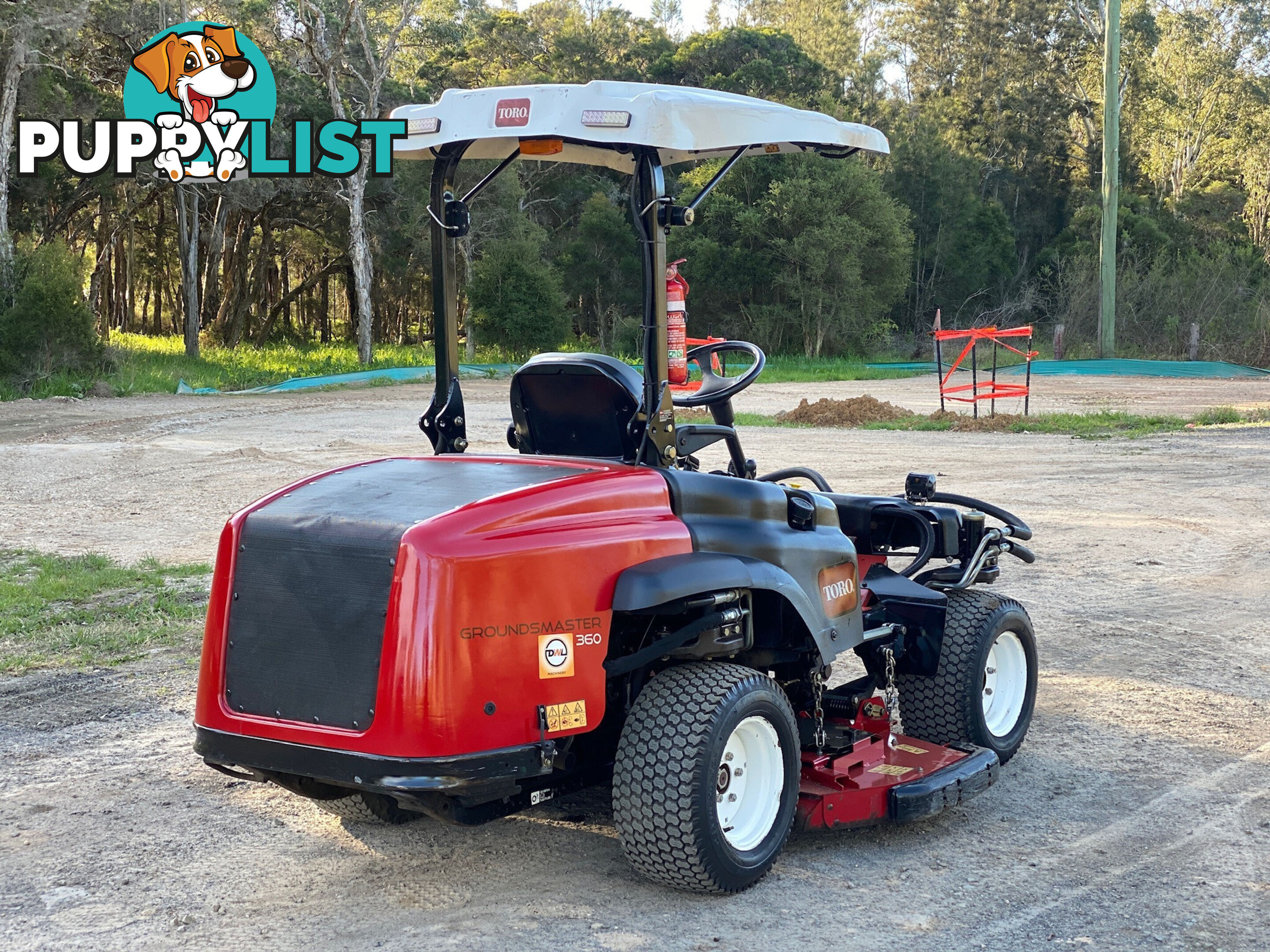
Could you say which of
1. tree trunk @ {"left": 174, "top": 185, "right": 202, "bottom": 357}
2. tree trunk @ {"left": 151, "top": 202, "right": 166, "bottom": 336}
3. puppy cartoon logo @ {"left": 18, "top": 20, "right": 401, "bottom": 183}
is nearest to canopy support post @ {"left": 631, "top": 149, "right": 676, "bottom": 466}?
puppy cartoon logo @ {"left": 18, "top": 20, "right": 401, "bottom": 183}

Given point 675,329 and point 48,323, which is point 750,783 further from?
point 48,323

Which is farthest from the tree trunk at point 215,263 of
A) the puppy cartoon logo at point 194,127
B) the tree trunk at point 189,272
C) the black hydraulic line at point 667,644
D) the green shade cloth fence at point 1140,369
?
the black hydraulic line at point 667,644

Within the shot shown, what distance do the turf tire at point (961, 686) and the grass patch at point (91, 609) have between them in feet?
13.0

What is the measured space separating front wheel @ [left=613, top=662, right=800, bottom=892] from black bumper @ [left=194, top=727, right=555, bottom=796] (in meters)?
0.30

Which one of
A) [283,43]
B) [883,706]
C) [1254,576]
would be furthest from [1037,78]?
[883,706]

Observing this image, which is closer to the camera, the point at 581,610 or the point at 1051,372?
the point at 581,610

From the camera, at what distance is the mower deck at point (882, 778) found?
4.20 meters

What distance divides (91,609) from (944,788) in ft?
18.0

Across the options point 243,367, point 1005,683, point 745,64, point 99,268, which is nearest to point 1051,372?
point 243,367

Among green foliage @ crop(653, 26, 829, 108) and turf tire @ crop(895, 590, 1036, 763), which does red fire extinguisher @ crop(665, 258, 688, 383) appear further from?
green foliage @ crop(653, 26, 829, 108)

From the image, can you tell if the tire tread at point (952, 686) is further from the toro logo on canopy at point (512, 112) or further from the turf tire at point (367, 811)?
the toro logo on canopy at point (512, 112)

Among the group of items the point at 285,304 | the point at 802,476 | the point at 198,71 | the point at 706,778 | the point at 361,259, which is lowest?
the point at 706,778

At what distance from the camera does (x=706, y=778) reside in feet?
12.0

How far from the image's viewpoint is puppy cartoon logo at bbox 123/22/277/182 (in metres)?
28.4
